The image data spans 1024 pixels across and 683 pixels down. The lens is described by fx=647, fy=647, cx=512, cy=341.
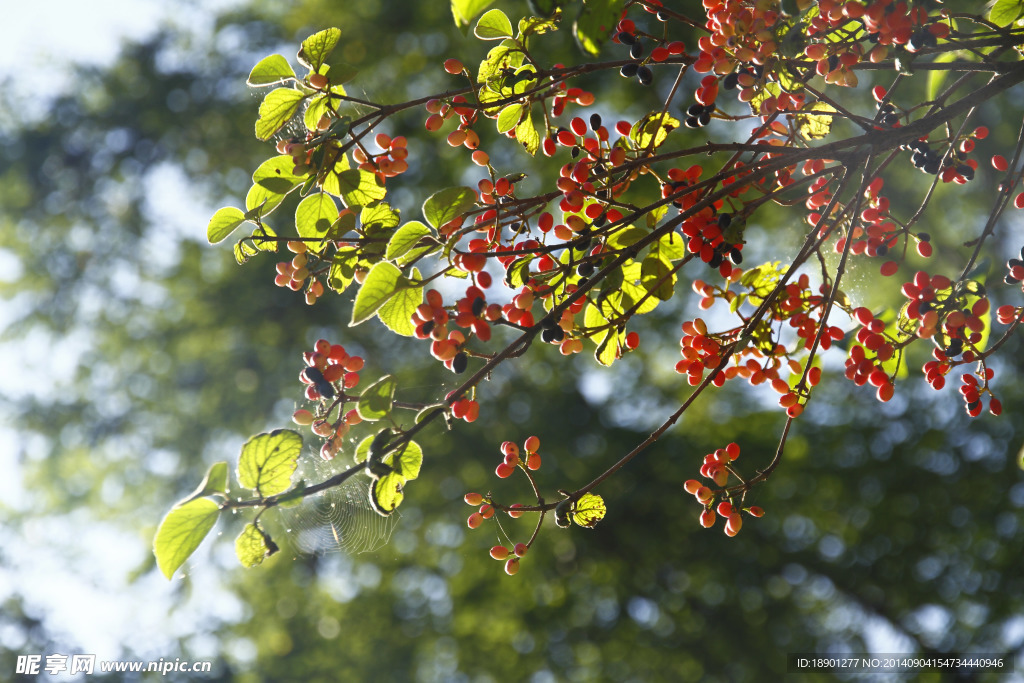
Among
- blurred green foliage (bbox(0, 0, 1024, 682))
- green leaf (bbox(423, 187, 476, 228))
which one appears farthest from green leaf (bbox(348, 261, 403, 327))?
blurred green foliage (bbox(0, 0, 1024, 682))

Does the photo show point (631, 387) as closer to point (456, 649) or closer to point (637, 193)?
point (637, 193)

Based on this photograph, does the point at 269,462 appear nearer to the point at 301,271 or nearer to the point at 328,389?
the point at 328,389

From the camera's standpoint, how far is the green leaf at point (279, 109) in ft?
3.34

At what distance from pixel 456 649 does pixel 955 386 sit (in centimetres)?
575

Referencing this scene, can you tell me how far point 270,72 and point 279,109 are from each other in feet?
0.19

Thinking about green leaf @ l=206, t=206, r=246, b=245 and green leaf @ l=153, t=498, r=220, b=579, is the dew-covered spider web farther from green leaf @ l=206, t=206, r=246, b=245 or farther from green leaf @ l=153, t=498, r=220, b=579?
green leaf @ l=206, t=206, r=246, b=245

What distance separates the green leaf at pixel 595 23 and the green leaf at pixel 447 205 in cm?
28

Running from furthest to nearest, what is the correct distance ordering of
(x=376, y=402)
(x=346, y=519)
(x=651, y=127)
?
(x=346, y=519), (x=651, y=127), (x=376, y=402)

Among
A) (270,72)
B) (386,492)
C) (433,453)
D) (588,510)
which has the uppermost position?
(270,72)

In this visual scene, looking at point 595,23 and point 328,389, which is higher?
point 595,23

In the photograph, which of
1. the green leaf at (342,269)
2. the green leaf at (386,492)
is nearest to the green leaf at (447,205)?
the green leaf at (342,269)

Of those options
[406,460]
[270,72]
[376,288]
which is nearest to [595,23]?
[376,288]

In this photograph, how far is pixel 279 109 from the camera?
103 cm

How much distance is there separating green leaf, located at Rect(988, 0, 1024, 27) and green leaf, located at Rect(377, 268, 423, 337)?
1.16 meters
